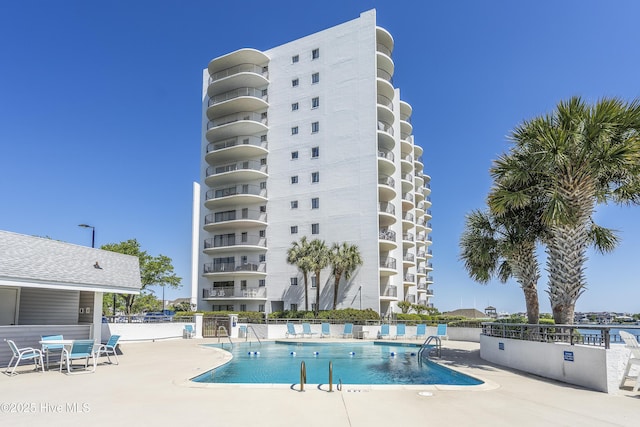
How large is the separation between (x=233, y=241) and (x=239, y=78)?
16588 mm

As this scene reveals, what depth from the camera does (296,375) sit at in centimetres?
1409

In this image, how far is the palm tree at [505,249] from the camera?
51.3ft

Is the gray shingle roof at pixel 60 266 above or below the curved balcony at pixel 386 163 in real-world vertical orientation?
below

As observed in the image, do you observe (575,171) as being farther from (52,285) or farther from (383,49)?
(383,49)

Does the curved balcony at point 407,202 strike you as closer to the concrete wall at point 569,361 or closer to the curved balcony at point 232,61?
the curved balcony at point 232,61

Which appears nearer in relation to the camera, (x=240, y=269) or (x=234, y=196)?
(x=240, y=269)

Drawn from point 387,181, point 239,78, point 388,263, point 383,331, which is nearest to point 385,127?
point 387,181

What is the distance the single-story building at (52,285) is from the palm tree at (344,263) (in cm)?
1836

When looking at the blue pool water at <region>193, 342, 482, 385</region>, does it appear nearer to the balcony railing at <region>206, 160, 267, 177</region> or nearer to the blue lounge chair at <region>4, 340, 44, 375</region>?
the blue lounge chair at <region>4, 340, 44, 375</region>

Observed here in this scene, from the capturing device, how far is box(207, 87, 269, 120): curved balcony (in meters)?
42.0

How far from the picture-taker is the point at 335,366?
1642cm

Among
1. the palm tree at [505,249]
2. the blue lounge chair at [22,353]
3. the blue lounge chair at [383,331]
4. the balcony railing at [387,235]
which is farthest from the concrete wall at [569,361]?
the balcony railing at [387,235]

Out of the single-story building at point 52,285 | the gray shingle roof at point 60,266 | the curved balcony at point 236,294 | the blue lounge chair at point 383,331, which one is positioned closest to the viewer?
the gray shingle roof at point 60,266

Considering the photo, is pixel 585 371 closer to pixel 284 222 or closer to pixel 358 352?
pixel 358 352
